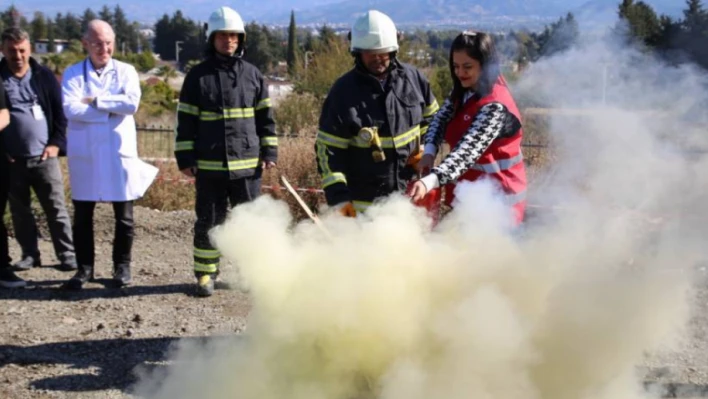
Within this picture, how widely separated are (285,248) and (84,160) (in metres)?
3.21

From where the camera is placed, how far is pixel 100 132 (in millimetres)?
6324

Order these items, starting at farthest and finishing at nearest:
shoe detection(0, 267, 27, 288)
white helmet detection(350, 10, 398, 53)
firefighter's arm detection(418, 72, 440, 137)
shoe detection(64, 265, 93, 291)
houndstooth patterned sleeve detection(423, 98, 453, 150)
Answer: shoe detection(0, 267, 27, 288) → shoe detection(64, 265, 93, 291) → firefighter's arm detection(418, 72, 440, 137) → white helmet detection(350, 10, 398, 53) → houndstooth patterned sleeve detection(423, 98, 453, 150)

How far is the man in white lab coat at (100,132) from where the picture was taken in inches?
246

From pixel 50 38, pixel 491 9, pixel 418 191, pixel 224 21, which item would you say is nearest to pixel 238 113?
pixel 224 21

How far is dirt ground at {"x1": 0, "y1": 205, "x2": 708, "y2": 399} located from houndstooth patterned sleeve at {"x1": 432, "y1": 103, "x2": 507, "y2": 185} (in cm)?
167

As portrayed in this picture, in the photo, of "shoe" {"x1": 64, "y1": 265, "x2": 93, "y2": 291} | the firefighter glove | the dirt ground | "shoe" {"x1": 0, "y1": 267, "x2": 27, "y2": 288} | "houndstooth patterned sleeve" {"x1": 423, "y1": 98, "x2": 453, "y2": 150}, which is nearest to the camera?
"houndstooth patterned sleeve" {"x1": 423, "y1": 98, "x2": 453, "y2": 150}

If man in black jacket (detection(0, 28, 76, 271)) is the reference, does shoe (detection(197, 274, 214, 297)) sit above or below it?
below

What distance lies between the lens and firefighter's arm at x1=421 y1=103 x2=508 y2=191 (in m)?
3.86

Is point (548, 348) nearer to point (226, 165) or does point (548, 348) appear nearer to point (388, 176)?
point (388, 176)

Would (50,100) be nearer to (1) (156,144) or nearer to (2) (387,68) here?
(2) (387,68)

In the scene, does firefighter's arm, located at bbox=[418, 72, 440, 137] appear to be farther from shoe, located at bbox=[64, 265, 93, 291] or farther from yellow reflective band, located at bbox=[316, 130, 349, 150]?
shoe, located at bbox=[64, 265, 93, 291]

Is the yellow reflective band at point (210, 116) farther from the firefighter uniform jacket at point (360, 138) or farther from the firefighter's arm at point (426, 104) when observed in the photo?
the firefighter's arm at point (426, 104)

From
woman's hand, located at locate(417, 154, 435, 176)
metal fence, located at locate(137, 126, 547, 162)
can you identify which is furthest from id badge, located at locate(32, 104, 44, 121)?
metal fence, located at locate(137, 126, 547, 162)

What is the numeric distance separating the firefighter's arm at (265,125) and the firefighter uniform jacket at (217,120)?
0.35ft
